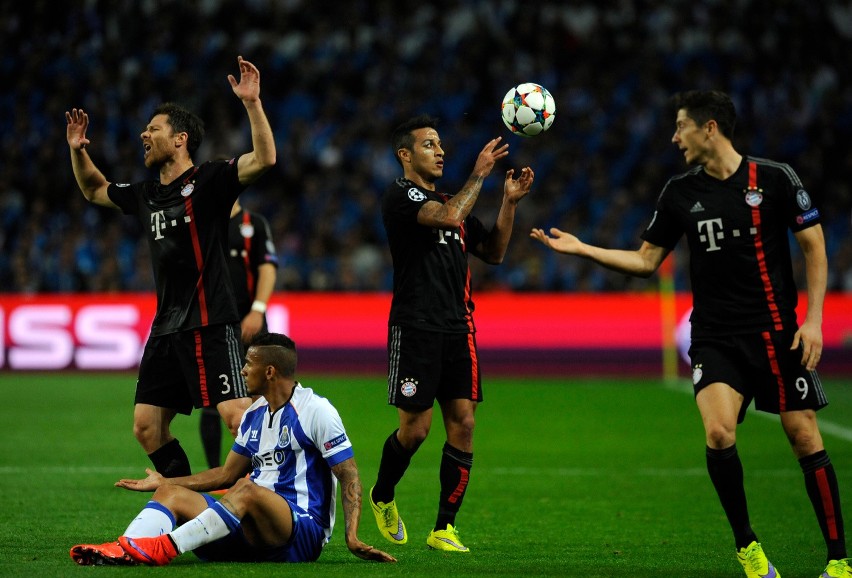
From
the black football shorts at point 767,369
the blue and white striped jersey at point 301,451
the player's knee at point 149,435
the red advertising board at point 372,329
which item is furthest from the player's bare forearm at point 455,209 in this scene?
the red advertising board at point 372,329

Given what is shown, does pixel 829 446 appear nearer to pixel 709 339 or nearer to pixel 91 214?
pixel 709 339

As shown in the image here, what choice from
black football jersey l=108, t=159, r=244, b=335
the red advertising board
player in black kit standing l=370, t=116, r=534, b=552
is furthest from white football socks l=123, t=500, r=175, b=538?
the red advertising board

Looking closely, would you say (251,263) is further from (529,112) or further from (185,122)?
(529,112)

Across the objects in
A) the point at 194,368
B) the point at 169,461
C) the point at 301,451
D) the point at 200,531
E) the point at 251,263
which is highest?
the point at 251,263

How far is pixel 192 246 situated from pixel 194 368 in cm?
67

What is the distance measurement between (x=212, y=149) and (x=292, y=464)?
16.2 metres

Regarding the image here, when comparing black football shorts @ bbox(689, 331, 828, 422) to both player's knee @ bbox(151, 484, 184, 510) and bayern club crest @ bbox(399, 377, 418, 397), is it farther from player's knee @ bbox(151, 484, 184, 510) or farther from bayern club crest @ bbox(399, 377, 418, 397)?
player's knee @ bbox(151, 484, 184, 510)

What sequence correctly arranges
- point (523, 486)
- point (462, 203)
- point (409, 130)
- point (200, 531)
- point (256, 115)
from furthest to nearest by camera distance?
point (523, 486)
point (409, 130)
point (462, 203)
point (256, 115)
point (200, 531)

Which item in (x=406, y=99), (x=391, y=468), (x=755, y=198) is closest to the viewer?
(x=755, y=198)

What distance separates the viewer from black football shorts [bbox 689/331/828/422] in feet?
19.6

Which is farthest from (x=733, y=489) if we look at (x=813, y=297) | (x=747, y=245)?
(x=747, y=245)

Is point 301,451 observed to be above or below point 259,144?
below

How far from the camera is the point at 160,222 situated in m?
6.94

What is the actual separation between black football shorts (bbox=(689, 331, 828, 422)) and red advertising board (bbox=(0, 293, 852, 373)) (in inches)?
475
